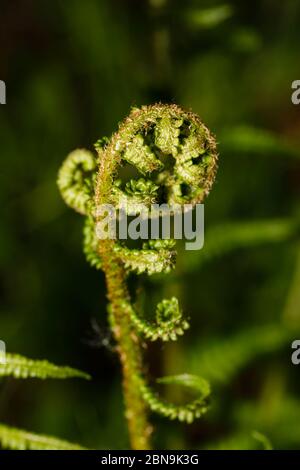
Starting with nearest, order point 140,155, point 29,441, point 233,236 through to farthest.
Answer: point 140,155 < point 29,441 < point 233,236

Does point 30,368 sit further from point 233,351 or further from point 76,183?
point 233,351

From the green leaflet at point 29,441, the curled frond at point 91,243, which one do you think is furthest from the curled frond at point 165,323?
the green leaflet at point 29,441

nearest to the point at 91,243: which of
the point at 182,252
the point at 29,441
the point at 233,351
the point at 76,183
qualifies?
the point at 76,183

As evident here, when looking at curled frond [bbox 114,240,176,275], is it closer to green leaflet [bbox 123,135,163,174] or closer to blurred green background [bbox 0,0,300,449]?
green leaflet [bbox 123,135,163,174]

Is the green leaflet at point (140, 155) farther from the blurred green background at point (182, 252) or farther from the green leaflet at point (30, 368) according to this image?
the blurred green background at point (182, 252)
